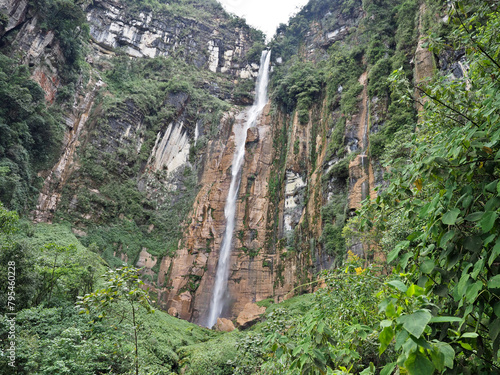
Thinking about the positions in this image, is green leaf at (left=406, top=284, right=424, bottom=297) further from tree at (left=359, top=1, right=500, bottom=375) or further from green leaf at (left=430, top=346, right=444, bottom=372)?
green leaf at (left=430, top=346, right=444, bottom=372)

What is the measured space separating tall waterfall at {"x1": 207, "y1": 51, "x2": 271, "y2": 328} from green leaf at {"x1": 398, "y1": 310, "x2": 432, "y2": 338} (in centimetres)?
2032

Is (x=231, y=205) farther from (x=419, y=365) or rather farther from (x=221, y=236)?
(x=419, y=365)

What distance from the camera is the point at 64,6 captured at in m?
19.9

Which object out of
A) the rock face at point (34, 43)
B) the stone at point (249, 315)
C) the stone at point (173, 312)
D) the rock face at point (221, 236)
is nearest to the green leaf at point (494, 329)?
the stone at point (249, 315)

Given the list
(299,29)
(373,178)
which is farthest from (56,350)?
(299,29)

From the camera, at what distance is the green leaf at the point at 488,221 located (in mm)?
1229

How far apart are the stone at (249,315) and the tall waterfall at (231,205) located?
239 cm

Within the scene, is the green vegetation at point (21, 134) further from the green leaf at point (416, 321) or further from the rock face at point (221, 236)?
the green leaf at point (416, 321)

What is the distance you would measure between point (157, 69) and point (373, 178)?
91.2 ft

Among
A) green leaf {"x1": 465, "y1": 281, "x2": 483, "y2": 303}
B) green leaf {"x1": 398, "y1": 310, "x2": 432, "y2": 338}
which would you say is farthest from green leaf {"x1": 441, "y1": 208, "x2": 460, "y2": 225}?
green leaf {"x1": 398, "y1": 310, "x2": 432, "y2": 338}

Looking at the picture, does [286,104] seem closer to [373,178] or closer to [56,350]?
[373,178]

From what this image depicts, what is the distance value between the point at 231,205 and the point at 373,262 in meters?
18.1

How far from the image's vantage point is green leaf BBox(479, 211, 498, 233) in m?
1.23

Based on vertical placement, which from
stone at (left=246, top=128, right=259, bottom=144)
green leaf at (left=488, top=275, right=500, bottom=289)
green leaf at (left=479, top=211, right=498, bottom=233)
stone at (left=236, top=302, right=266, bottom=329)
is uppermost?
stone at (left=246, top=128, right=259, bottom=144)
